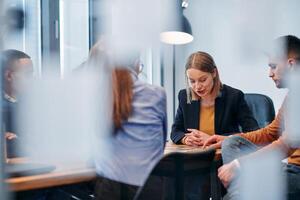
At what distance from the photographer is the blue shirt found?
83 cm

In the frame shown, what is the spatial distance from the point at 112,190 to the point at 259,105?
1230mm

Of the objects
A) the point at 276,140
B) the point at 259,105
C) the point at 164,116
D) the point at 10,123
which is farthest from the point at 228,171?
the point at 259,105

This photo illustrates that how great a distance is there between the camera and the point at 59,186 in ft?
2.67

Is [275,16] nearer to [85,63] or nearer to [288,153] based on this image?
[288,153]

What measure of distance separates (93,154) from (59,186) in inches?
4.0

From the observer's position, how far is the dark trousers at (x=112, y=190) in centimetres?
86

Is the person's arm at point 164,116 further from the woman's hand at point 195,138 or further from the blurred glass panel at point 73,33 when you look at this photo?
the woman's hand at point 195,138

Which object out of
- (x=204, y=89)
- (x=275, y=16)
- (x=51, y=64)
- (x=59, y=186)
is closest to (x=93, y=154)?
(x=59, y=186)

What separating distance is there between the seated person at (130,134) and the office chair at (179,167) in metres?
0.02

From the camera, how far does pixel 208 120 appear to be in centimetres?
152

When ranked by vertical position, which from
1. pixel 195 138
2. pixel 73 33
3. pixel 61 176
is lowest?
pixel 195 138

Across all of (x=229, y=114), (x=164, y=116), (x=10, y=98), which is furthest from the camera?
(x=229, y=114)

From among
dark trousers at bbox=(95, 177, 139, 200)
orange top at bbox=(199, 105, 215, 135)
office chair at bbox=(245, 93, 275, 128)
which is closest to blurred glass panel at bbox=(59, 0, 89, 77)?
dark trousers at bbox=(95, 177, 139, 200)

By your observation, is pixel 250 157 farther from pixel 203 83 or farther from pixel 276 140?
pixel 203 83
